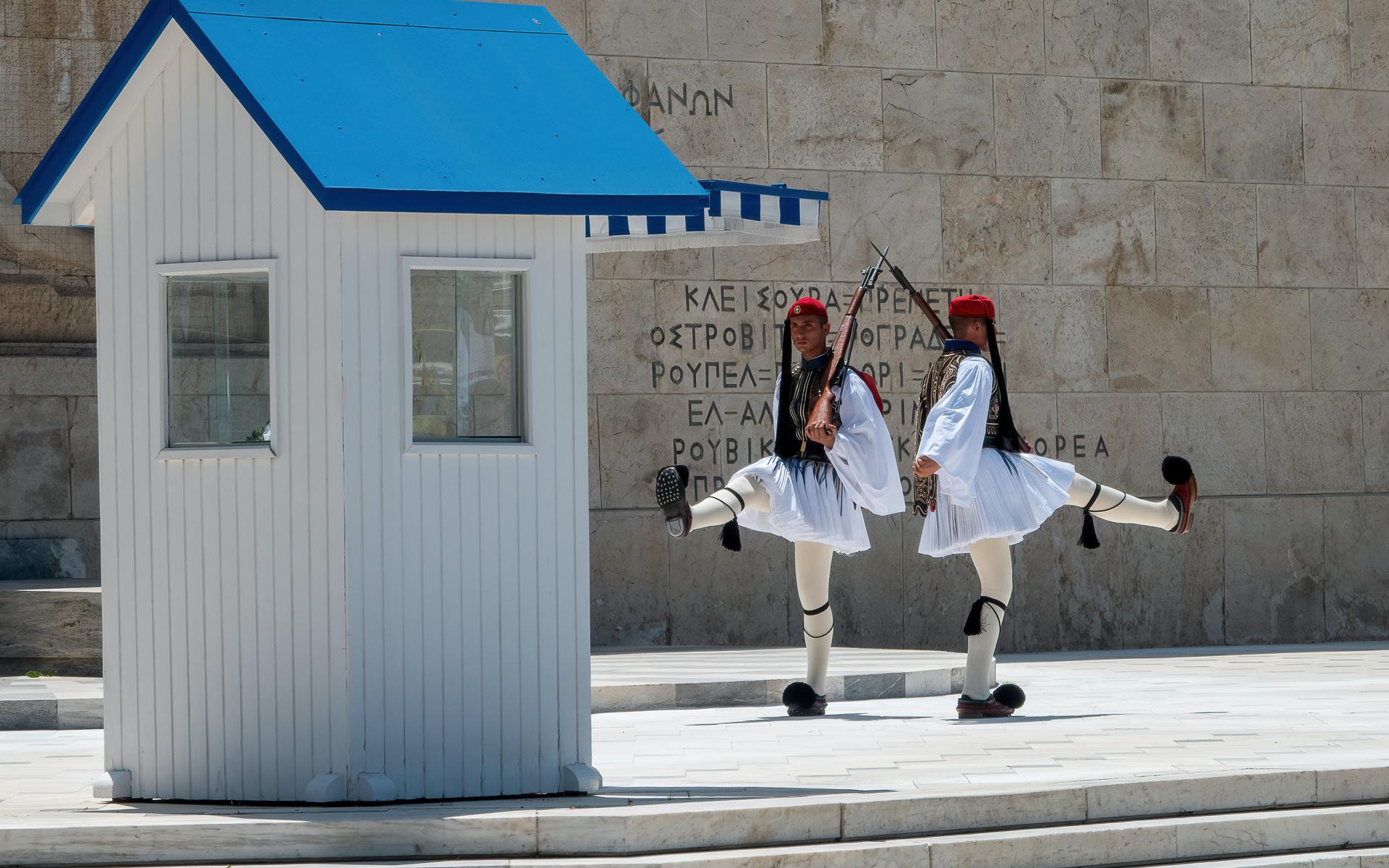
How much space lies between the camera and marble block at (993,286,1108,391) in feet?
46.5

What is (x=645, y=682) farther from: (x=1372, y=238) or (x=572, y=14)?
(x=1372, y=238)

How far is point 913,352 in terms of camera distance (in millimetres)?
14055

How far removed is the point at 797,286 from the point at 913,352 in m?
1.03

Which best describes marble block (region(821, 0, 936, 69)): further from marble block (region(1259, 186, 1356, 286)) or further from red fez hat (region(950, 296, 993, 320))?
red fez hat (region(950, 296, 993, 320))

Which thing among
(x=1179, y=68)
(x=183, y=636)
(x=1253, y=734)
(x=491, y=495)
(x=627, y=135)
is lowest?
(x=1253, y=734)

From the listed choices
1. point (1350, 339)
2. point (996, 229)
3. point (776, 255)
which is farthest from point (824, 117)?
point (1350, 339)

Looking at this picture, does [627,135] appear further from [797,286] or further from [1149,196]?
[1149,196]

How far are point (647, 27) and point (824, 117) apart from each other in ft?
4.66

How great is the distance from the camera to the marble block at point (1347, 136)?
15023 millimetres

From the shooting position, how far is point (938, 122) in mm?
14172

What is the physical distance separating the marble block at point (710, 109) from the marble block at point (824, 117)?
11 cm

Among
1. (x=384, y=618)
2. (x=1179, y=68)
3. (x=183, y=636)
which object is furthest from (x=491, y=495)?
(x=1179, y=68)

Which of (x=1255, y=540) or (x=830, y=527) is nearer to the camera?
(x=830, y=527)

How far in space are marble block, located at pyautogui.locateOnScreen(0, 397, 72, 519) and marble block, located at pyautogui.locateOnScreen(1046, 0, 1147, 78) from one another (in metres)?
7.49
